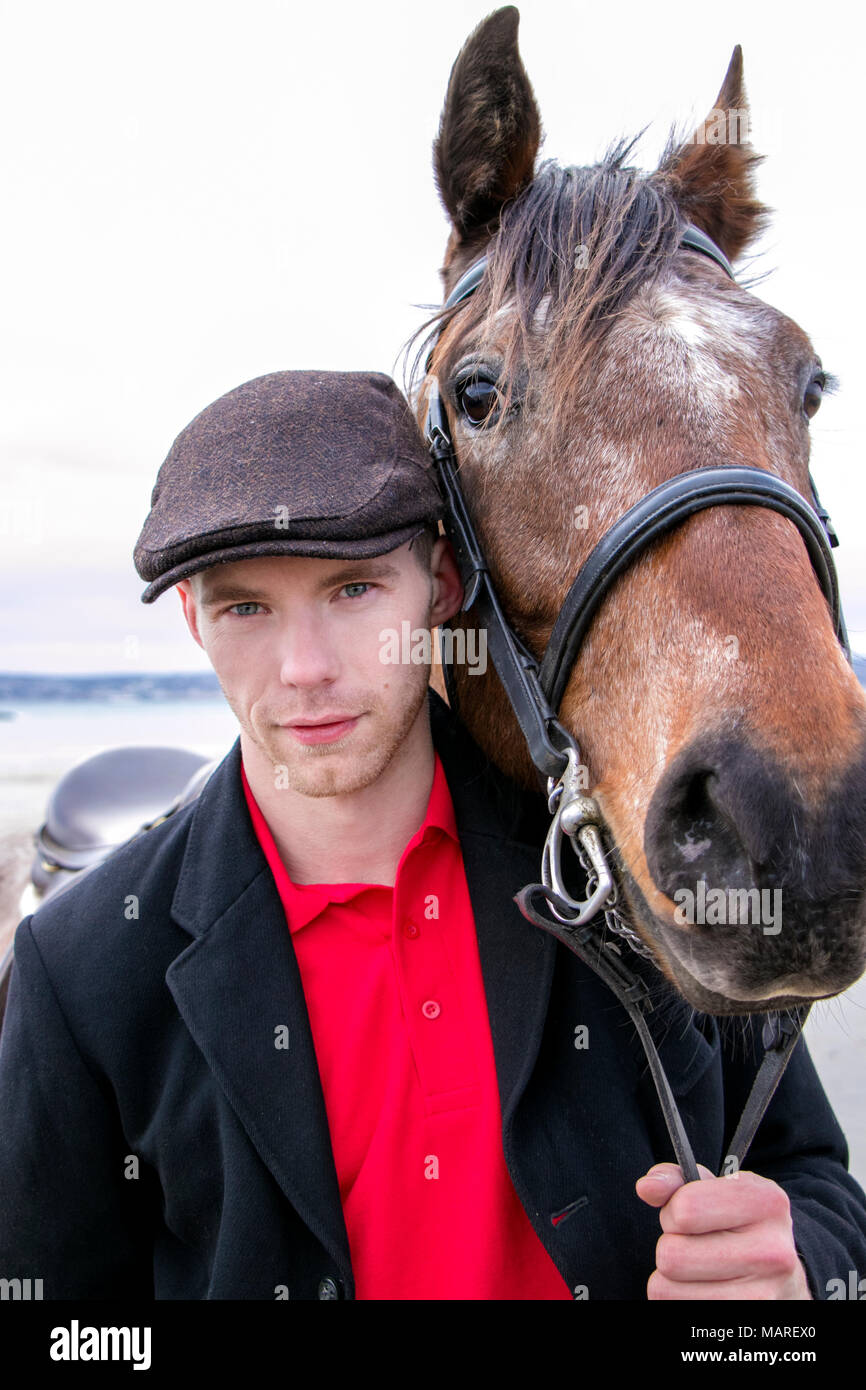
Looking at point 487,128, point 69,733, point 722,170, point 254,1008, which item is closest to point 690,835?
point 254,1008

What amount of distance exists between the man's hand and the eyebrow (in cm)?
123

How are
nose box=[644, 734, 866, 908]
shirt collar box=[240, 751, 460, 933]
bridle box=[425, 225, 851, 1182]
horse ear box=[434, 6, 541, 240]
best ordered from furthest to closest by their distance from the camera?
horse ear box=[434, 6, 541, 240], shirt collar box=[240, 751, 460, 933], bridle box=[425, 225, 851, 1182], nose box=[644, 734, 866, 908]

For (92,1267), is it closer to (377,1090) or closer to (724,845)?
(377,1090)

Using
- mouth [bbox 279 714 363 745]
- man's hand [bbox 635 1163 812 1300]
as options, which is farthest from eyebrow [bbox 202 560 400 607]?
man's hand [bbox 635 1163 812 1300]

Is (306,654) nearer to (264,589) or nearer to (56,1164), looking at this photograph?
(264,589)

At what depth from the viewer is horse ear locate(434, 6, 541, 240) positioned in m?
2.17

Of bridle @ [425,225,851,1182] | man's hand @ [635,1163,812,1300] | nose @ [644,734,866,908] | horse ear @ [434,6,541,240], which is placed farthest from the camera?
horse ear @ [434,6,541,240]

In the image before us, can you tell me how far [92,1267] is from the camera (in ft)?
5.90

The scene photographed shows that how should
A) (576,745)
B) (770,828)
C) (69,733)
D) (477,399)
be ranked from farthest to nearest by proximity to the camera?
(69,733) → (477,399) → (576,745) → (770,828)

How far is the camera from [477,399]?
206 cm

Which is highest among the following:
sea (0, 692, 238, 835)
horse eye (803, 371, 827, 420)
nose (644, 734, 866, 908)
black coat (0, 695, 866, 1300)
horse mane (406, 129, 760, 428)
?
sea (0, 692, 238, 835)

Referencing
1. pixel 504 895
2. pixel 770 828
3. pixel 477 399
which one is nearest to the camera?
pixel 770 828

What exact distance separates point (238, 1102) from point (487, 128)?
2260 mm

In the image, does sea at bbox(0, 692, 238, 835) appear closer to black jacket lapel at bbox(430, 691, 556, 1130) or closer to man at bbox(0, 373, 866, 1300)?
man at bbox(0, 373, 866, 1300)
